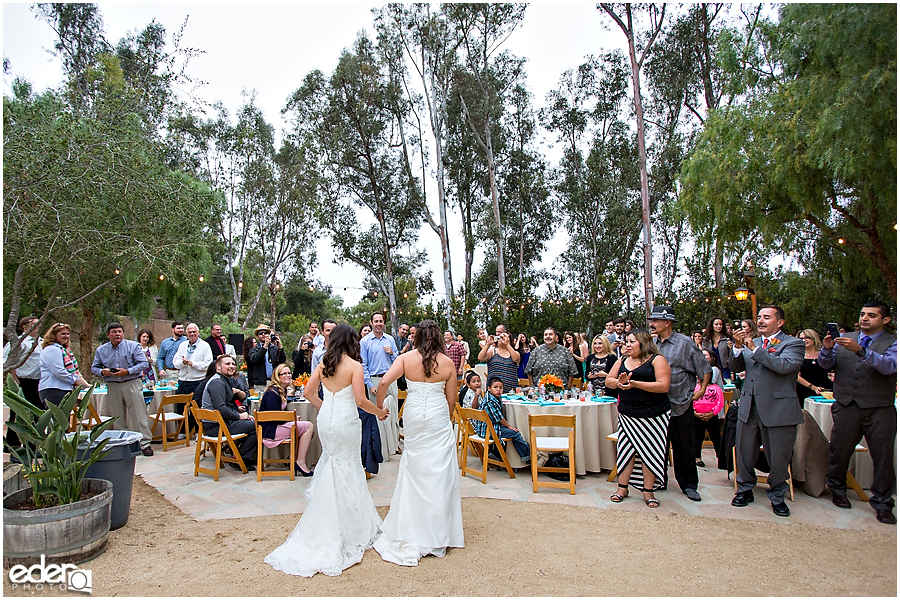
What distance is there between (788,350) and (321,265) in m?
22.2

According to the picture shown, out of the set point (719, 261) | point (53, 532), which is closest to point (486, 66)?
point (719, 261)

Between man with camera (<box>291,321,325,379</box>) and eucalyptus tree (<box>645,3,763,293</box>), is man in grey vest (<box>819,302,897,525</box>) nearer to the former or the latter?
man with camera (<box>291,321,325,379</box>)

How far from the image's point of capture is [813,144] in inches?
287

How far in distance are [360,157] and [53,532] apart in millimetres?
20314

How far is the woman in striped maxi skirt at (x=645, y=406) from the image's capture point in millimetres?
4457

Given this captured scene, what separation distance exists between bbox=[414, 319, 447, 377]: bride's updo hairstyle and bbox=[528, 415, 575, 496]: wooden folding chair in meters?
1.57

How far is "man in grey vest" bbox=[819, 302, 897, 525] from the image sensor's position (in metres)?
4.08

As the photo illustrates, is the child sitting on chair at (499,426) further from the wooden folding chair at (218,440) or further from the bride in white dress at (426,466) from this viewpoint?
the wooden folding chair at (218,440)

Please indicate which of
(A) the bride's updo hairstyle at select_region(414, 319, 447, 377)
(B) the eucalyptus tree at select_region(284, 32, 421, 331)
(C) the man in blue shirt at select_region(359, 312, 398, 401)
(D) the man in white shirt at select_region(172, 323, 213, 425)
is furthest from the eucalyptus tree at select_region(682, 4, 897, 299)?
(B) the eucalyptus tree at select_region(284, 32, 421, 331)

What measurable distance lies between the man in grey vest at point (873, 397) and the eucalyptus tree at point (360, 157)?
58.1 feet

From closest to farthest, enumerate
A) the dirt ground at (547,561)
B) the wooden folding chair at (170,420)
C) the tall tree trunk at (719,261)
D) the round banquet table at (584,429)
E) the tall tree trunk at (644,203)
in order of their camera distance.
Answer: the dirt ground at (547,561)
the round banquet table at (584,429)
the wooden folding chair at (170,420)
the tall tree trunk at (719,261)
the tall tree trunk at (644,203)

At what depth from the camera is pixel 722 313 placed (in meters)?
16.5

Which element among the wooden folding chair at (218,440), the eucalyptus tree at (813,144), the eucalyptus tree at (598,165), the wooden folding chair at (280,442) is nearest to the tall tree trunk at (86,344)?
the wooden folding chair at (218,440)

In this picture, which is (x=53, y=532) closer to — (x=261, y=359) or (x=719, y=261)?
(x=261, y=359)
